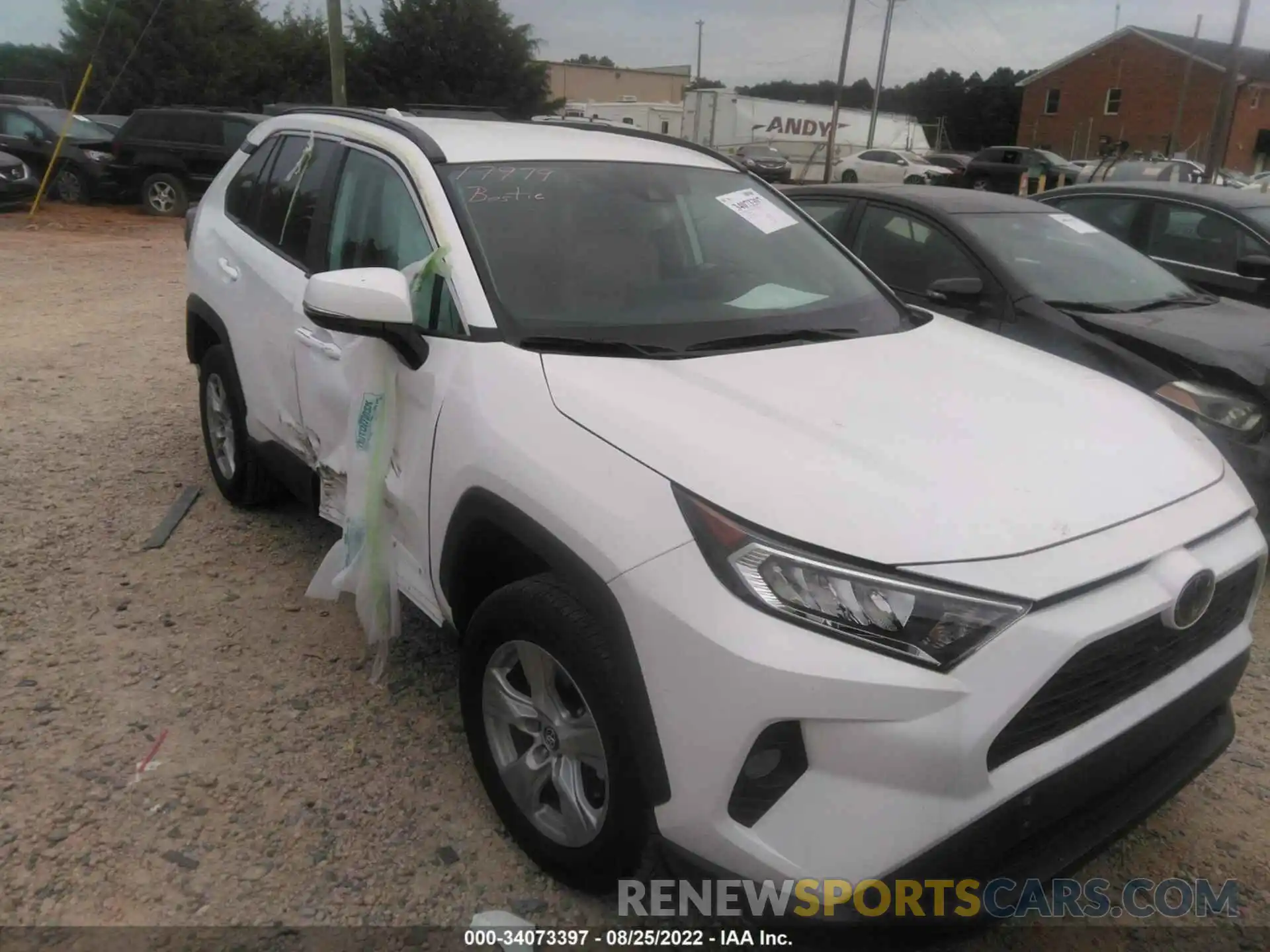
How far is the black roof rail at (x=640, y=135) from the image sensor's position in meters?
3.71

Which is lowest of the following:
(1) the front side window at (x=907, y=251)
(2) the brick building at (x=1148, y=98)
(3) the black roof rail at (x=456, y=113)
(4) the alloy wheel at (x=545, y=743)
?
(4) the alloy wheel at (x=545, y=743)

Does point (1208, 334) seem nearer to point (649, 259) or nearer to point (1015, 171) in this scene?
point (649, 259)

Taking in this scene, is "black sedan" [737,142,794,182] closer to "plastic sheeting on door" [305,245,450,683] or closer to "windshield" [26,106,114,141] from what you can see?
"windshield" [26,106,114,141]

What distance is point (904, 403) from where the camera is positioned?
2.41m

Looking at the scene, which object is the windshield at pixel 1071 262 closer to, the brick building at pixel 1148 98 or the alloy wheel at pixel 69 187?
the alloy wheel at pixel 69 187

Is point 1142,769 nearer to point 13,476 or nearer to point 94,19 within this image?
point 13,476

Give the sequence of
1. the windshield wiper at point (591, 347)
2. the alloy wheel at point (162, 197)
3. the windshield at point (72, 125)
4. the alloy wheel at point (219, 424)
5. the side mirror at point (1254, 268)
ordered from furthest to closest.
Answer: the windshield at point (72, 125) < the alloy wheel at point (162, 197) < the side mirror at point (1254, 268) < the alloy wheel at point (219, 424) < the windshield wiper at point (591, 347)

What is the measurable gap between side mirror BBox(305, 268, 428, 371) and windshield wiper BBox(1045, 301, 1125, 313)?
317cm

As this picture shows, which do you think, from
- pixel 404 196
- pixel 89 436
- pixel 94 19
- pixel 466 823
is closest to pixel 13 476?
pixel 89 436

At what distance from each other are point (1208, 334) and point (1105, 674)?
3134mm

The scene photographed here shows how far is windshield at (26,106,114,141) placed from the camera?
1681 centimetres

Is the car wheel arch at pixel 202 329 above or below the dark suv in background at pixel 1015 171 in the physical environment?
below

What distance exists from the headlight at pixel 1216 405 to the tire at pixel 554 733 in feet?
10.3

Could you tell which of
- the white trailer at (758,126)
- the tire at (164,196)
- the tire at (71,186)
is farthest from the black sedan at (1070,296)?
the white trailer at (758,126)
